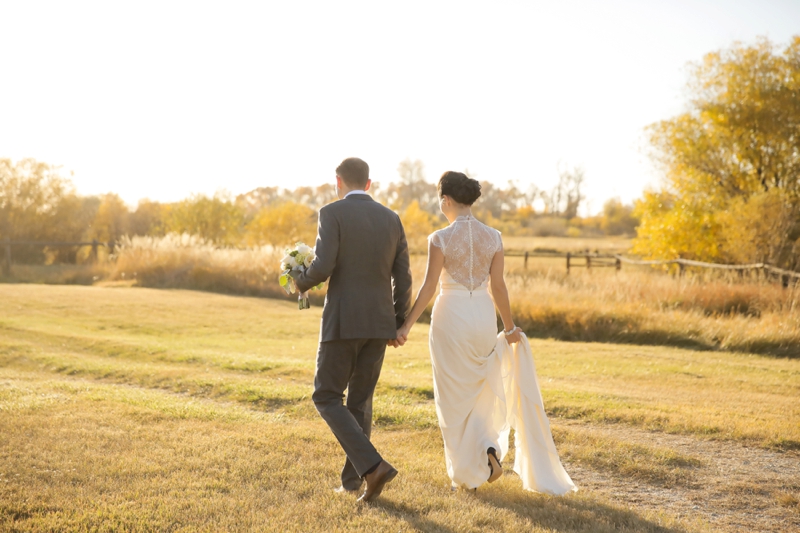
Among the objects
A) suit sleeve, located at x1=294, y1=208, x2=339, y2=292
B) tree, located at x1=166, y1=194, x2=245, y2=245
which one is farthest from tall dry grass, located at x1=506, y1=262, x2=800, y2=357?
tree, located at x1=166, y1=194, x2=245, y2=245

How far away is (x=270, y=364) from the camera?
10039 millimetres

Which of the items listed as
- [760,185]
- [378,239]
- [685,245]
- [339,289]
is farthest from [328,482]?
[760,185]

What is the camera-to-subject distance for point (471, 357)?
4602 millimetres

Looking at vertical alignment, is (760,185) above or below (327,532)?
above

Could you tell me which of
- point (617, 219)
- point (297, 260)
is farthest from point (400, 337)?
point (617, 219)

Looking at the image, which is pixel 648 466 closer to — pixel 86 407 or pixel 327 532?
pixel 327 532

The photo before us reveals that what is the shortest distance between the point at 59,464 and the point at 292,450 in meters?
1.68

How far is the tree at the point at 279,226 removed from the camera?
32531 mm

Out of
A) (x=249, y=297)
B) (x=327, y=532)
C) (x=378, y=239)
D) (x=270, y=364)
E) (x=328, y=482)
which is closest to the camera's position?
(x=327, y=532)

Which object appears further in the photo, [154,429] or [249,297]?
[249,297]

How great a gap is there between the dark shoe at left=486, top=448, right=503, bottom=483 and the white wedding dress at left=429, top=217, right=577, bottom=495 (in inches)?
3.3

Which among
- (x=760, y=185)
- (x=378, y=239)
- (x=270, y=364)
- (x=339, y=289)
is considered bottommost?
(x=270, y=364)

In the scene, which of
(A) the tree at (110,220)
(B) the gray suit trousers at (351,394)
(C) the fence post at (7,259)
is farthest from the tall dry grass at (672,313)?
(A) the tree at (110,220)

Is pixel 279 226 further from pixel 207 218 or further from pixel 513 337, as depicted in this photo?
pixel 513 337
